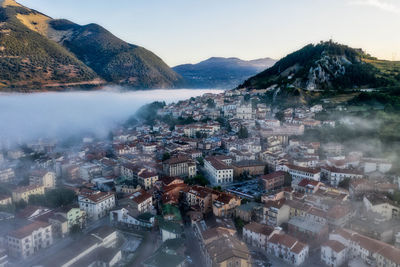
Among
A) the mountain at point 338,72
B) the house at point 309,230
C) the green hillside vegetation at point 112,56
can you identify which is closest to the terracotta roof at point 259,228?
the house at point 309,230

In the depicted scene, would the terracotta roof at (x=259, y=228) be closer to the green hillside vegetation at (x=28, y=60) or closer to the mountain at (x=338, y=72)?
the mountain at (x=338, y=72)

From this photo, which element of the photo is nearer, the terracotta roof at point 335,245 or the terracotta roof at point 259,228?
the terracotta roof at point 335,245

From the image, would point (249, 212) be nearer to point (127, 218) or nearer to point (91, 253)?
point (127, 218)

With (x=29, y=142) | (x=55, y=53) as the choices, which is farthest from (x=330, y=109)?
(x=55, y=53)

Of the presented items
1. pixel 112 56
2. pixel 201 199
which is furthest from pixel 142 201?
pixel 112 56

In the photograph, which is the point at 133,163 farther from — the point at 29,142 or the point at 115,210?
the point at 29,142

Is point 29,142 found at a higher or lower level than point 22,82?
lower
